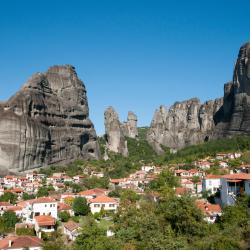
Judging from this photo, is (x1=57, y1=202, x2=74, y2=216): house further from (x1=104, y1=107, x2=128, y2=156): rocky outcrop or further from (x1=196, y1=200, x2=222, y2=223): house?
(x1=104, y1=107, x2=128, y2=156): rocky outcrop

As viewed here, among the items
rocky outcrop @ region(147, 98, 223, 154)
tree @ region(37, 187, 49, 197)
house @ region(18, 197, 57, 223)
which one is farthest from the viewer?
rocky outcrop @ region(147, 98, 223, 154)

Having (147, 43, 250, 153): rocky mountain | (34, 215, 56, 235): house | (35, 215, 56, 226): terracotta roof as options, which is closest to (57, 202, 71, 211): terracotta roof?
(35, 215, 56, 226): terracotta roof

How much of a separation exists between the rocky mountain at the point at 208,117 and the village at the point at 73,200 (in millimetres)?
22784

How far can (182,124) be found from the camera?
141 metres

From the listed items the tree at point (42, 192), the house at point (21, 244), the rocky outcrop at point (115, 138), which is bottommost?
the house at point (21, 244)

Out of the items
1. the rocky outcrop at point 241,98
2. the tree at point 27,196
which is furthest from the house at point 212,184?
the rocky outcrop at point 241,98

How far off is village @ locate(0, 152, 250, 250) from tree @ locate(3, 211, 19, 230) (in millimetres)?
206

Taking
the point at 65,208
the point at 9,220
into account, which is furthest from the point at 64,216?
the point at 9,220

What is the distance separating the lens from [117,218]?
42.0 m

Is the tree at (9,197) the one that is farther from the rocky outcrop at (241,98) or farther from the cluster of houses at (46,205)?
the rocky outcrop at (241,98)

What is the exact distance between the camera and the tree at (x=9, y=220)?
4622 cm

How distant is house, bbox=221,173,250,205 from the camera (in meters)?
38.8

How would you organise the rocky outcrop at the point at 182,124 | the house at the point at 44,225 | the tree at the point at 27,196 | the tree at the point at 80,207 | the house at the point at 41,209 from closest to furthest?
the house at the point at 44,225, the house at the point at 41,209, the tree at the point at 80,207, the tree at the point at 27,196, the rocky outcrop at the point at 182,124

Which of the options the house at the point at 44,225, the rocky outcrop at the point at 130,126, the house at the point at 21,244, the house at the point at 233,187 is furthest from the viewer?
the rocky outcrop at the point at 130,126
